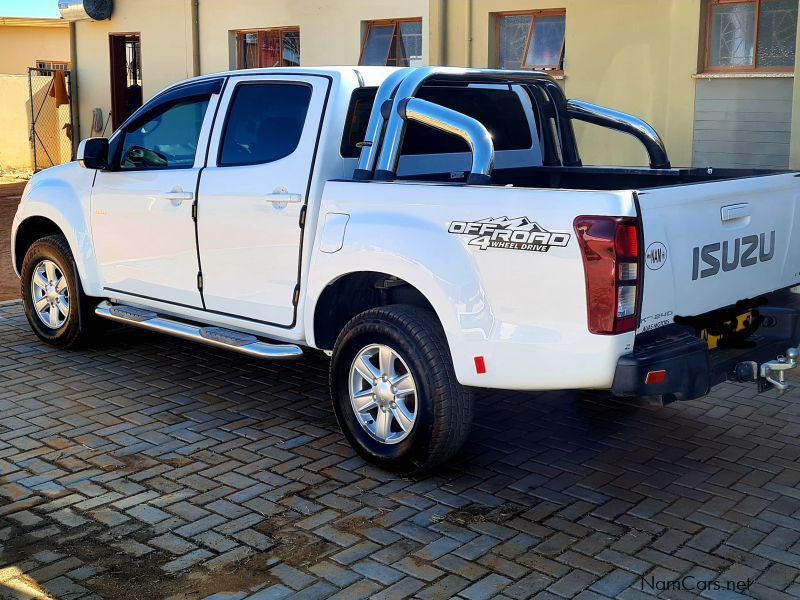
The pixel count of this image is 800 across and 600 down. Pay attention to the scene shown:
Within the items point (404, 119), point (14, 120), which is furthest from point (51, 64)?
point (404, 119)

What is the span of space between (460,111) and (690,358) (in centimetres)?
224

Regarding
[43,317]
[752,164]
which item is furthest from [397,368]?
[752,164]

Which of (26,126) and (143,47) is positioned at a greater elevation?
(143,47)

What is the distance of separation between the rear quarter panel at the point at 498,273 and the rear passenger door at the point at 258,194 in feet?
2.01

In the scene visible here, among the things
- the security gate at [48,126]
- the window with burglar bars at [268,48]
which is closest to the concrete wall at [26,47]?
the security gate at [48,126]

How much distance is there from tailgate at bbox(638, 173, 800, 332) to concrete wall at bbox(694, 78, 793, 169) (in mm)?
5404

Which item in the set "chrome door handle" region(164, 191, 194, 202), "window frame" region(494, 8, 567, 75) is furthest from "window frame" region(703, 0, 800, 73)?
"chrome door handle" region(164, 191, 194, 202)

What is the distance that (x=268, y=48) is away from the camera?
16.1m

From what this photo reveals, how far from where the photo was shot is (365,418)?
5.20m

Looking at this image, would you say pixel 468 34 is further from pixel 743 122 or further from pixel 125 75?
pixel 125 75

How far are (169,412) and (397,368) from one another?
1.70 meters

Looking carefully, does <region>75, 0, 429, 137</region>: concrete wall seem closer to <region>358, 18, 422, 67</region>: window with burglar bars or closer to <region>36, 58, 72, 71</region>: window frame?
<region>358, 18, 422, 67</region>: window with burglar bars

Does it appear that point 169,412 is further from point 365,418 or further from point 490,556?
point 490,556

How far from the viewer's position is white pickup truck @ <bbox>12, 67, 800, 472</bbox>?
432 centimetres
